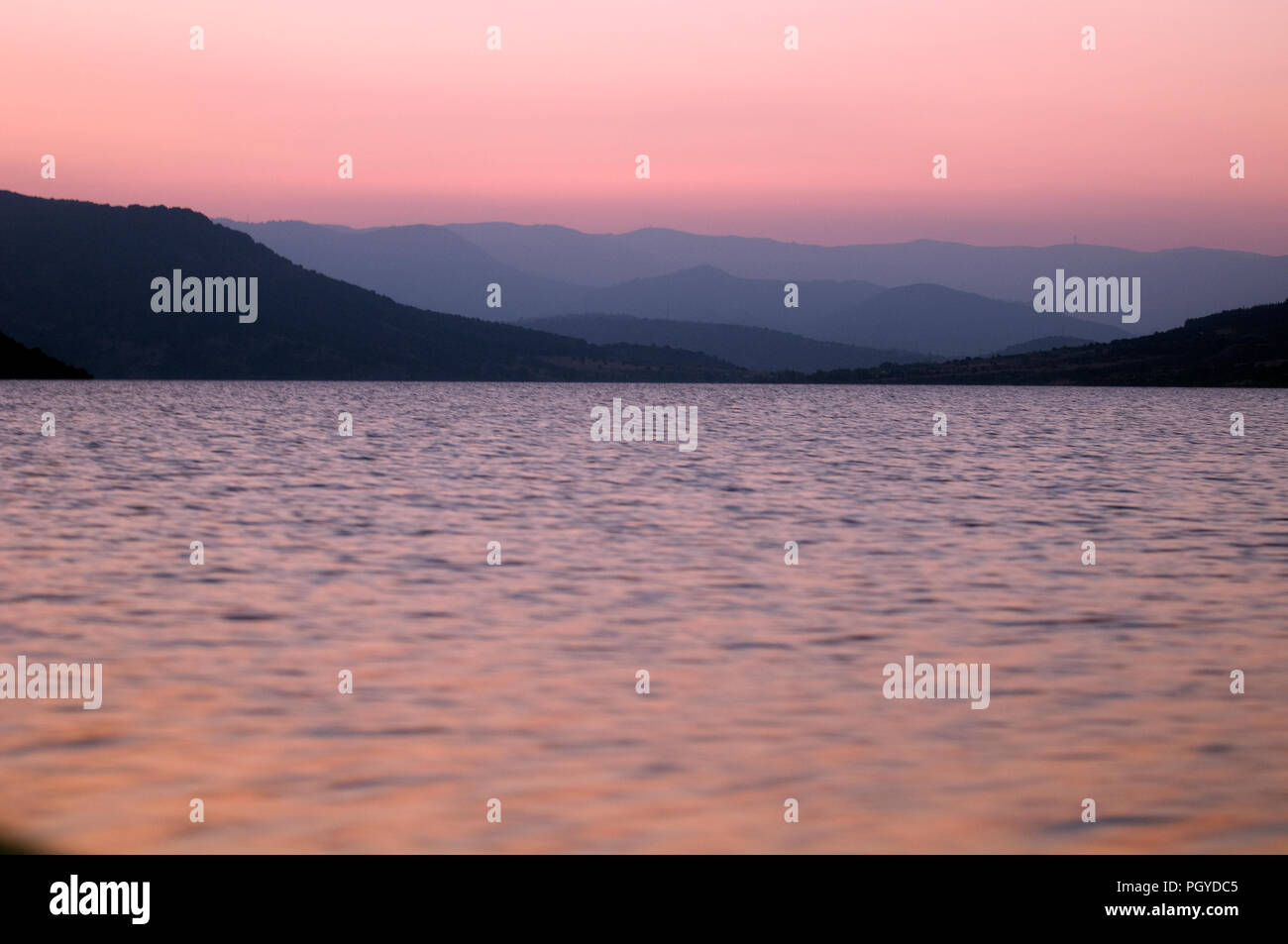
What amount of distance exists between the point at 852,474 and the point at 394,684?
100ft

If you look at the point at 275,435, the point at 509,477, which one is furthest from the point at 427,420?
the point at 509,477

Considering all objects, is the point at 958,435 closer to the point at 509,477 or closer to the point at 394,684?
the point at 509,477

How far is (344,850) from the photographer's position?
354 inches

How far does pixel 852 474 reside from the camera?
4275cm

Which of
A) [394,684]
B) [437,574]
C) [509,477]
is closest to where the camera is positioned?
[394,684]

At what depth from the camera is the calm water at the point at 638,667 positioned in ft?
32.1

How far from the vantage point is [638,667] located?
14.7m

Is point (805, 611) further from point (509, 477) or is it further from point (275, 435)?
point (275, 435)

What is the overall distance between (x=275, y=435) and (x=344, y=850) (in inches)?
2261

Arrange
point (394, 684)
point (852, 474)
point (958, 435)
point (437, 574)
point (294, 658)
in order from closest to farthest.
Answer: point (394, 684)
point (294, 658)
point (437, 574)
point (852, 474)
point (958, 435)

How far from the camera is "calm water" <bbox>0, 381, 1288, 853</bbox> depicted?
9.79 meters
